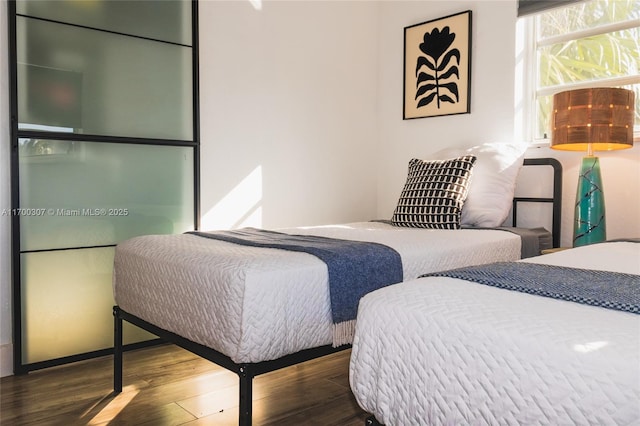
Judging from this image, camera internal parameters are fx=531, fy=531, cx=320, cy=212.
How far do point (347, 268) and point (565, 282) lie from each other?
0.76 metres

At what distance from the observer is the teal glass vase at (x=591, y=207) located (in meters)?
2.56

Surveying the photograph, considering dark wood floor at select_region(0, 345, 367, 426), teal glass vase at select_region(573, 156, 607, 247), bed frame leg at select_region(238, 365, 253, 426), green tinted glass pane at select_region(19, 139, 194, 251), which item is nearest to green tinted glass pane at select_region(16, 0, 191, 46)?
green tinted glass pane at select_region(19, 139, 194, 251)

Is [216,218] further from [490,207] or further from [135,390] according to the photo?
[490,207]

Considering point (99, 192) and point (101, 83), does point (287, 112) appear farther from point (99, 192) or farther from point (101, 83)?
point (99, 192)

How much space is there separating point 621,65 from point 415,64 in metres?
1.29

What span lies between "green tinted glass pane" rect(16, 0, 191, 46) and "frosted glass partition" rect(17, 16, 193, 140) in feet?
0.13

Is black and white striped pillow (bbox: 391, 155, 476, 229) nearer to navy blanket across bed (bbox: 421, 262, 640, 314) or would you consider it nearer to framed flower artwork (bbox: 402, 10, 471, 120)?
framed flower artwork (bbox: 402, 10, 471, 120)

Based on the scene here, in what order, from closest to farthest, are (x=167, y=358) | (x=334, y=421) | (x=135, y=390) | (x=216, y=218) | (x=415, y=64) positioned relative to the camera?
(x=334, y=421) → (x=135, y=390) → (x=167, y=358) → (x=216, y=218) → (x=415, y=64)

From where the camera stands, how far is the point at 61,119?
2.54 meters

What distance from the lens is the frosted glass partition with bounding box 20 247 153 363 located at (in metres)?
2.47

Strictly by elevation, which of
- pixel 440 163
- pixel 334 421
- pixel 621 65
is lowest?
pixel 334 421

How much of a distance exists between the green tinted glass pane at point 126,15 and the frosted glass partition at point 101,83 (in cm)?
4

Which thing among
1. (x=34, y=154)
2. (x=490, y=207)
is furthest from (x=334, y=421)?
(x=34, y=154)

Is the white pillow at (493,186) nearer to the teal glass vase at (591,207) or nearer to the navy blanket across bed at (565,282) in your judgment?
the teal glass vase at (591,207)
